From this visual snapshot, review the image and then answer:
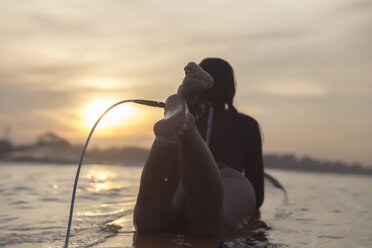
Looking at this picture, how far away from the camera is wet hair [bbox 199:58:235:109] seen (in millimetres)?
3176

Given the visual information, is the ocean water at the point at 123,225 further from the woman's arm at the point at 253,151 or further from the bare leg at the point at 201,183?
the woman's arm at the point at 253,151

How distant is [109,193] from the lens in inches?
258

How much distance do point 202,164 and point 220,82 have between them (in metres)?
1.12

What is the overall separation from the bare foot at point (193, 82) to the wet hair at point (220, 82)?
854 mm

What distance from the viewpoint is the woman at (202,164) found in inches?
86.1

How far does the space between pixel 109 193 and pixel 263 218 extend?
3.04 m

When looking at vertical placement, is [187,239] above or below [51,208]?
above

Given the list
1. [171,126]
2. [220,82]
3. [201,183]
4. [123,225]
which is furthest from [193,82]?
[123,225]

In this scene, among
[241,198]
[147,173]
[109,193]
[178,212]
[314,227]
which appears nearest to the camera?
[147,173]

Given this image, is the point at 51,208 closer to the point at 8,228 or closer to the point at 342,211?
the point at 8,228

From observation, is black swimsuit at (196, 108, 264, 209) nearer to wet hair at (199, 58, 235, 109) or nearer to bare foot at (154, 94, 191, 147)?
wet hair at (199, 58, 235, 109)

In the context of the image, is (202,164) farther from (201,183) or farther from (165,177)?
(165,177)

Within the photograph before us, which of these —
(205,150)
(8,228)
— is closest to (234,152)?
(205,150)

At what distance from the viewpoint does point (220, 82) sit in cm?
319
